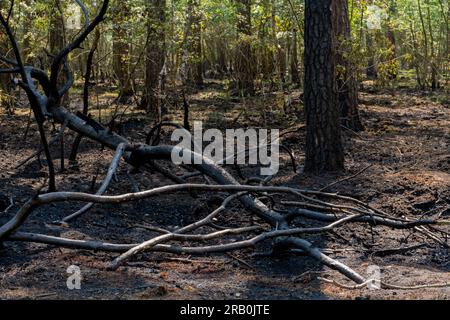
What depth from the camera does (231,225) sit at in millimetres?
6633

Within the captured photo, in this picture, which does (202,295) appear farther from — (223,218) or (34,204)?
(223,218)

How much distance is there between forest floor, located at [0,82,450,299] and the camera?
15.4 feet

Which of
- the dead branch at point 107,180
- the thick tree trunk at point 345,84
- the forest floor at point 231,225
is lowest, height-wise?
the forest floor at point 231,225

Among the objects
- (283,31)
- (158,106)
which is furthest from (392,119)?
(158,106)

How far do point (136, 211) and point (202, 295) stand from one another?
2.65 metres

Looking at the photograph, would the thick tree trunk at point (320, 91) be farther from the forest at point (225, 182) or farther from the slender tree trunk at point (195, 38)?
the slender tree trunk at point (195, 38)

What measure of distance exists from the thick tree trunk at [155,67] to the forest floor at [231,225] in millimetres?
1027

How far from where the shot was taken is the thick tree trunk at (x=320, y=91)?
8.45 metres

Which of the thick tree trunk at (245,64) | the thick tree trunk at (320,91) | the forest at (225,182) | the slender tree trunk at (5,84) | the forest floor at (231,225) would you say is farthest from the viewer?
the thick tree trunk at (245,64)

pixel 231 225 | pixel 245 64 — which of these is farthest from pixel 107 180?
pixel 245 64

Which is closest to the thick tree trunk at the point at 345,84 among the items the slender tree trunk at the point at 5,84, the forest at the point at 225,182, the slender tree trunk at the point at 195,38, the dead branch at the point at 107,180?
the forest at the point at 225,182

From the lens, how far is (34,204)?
4.44 m

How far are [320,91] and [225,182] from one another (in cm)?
281

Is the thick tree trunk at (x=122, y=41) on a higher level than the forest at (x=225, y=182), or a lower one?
higher
